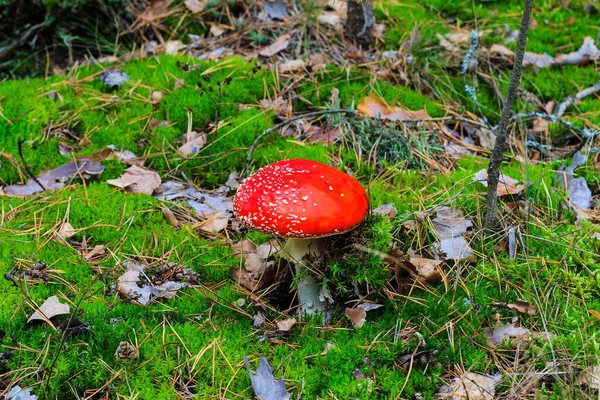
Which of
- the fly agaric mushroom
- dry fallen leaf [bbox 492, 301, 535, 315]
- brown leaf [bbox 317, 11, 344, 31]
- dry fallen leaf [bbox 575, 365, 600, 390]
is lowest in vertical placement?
dry fallen leaf [bbox 492, 301, 535, 315]

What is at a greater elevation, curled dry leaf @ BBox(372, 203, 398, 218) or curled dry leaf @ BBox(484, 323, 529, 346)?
curled dry leaf @ BBox(372, 203, 398, 218)

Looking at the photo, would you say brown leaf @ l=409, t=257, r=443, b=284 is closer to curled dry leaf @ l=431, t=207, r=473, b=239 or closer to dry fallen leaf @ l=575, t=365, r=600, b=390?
curled dry leaf @ l=431, t=207, r=473, b=239

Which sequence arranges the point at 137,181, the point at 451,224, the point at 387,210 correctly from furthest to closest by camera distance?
the point at 137,181 < the point at 387,210 < the point at 451,224

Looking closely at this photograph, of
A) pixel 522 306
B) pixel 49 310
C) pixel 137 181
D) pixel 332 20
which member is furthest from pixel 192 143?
pixel 522 306

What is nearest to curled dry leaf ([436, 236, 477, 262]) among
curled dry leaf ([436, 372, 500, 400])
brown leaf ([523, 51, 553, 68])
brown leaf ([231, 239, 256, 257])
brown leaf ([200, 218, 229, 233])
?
curled dry leaf ([436, 372, 500, 400])

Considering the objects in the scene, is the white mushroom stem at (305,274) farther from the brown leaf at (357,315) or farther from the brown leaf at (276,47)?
the brown leaf at (276,47)

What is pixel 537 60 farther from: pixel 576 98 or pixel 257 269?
pixel 257 269

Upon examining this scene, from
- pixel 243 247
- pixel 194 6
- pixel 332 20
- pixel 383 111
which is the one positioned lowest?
pixel 243 247

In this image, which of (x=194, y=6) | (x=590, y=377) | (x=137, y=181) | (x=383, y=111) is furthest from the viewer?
(x=194, y=6)
